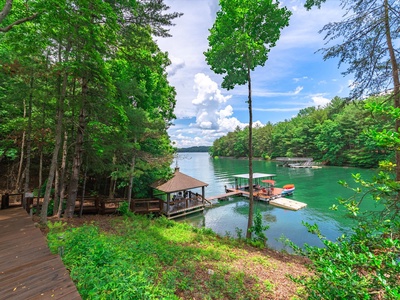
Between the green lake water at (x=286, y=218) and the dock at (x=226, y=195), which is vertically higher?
the dock at (x=226, y=195)

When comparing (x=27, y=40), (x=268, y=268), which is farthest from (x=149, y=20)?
(x=268, y=268)

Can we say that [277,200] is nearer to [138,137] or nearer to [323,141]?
[138,137]

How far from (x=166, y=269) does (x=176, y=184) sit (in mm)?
9952

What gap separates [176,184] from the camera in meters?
14.7

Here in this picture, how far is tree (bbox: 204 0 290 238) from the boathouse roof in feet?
21.3

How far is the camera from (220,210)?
17703mm

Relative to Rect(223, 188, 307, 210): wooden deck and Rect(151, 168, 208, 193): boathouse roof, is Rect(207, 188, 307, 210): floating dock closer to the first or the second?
Rect(223, 188, 307, 210): wooden deck

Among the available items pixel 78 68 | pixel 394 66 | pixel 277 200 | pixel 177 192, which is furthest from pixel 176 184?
pixel 394 66

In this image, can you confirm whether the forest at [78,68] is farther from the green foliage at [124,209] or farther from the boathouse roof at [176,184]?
the boathouse roof at [176,184]

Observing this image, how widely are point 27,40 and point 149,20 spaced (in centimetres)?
432

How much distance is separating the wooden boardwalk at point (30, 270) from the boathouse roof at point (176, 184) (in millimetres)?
9109

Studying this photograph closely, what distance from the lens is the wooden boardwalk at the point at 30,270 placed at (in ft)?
9.00

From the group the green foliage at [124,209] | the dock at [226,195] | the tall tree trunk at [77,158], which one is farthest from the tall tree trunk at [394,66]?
the dock at [226,195]

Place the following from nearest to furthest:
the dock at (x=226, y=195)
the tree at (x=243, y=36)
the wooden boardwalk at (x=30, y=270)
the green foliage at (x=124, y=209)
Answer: the wooden boardwalk at (x=30, y=270) → the tree at (x=243, y=36) → the green foliage at (x=124, y=209) → the dock at (x=226, y=195)
